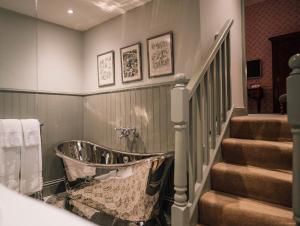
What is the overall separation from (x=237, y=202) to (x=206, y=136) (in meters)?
0.51

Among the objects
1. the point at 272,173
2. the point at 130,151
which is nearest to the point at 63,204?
the point at 130,151

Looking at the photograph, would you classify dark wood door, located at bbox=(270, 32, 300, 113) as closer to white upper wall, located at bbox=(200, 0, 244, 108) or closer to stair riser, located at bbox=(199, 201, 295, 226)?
white upper wall, located at bbox=(200, 0, 244, 108)

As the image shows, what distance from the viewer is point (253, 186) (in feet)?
5.31

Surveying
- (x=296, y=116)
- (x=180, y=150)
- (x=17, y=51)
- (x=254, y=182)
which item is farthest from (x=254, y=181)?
(x=17, y=51)

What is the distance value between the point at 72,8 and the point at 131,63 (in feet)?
3.56

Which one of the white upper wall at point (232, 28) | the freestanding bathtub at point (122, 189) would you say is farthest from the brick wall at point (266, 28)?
the freestanding bathtub at point (122, 189)

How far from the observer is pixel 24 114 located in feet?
9.52

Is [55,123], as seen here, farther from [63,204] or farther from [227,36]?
[227,36]

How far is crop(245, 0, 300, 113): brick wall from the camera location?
4.37 metres

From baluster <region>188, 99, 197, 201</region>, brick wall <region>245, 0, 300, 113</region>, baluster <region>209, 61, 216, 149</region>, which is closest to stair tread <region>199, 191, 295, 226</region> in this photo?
baluster <region>188, 99, 197, 201</region>

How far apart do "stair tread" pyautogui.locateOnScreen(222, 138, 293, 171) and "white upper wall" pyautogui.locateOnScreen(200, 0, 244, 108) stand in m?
0.77

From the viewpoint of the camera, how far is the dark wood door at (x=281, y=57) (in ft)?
13.5

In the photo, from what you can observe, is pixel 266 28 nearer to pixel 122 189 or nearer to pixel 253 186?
pixel 253 186

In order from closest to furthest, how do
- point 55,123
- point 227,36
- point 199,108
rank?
point 199,108, point 227,36, point 55,123
